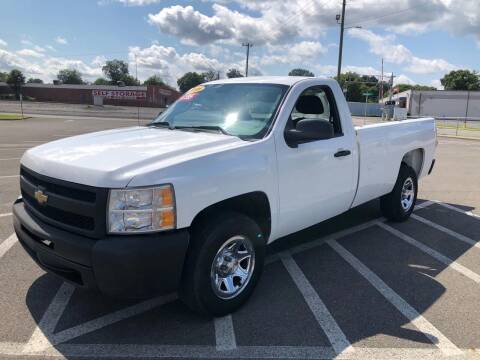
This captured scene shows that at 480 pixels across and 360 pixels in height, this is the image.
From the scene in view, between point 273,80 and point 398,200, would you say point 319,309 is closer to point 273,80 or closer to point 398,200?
point 273,80

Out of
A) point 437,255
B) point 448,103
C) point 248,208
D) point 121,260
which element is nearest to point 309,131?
point 248,208

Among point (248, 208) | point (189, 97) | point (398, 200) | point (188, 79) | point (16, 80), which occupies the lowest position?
point (398, 200)

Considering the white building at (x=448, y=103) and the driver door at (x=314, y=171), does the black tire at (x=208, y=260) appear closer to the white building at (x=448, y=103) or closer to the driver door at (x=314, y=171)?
the driver door at (x=314, y=171)

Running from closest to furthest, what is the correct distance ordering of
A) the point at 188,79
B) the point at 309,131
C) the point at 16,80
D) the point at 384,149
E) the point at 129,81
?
the point at 309,131, the point at 384,149, the point at 16,80, the point at 188,79, the point at 129,81

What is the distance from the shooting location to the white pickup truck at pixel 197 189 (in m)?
2.82

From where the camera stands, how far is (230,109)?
412cm

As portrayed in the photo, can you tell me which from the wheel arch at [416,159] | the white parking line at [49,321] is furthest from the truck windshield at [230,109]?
the wheel arch at [416,159]

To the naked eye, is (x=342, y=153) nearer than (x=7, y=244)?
Yes

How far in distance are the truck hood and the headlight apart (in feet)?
0.35

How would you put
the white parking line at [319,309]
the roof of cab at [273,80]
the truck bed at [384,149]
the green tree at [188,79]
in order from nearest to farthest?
the white parking line at [319,309] < the roof of cab at [273,80] < the truck bed at [384,149] < the green tree at [188,79]

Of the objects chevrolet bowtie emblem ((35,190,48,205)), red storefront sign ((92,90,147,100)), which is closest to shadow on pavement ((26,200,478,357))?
chevrolet bowtie emblem ((35,190,48,205))

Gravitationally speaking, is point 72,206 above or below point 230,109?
below

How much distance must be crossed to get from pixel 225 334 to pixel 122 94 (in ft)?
280

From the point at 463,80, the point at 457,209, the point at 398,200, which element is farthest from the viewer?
the point at 463,80
